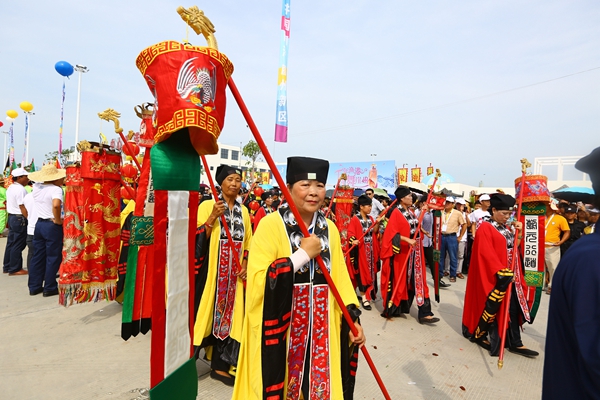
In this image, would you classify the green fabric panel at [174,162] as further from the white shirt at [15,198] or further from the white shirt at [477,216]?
the white shirt at [477,216]

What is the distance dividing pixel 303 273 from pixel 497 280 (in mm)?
3097

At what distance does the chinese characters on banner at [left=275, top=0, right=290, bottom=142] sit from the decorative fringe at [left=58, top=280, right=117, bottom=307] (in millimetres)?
9823

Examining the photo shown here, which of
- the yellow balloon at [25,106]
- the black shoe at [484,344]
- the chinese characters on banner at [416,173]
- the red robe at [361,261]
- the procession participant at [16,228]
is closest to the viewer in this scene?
the black shoe at [484,344]

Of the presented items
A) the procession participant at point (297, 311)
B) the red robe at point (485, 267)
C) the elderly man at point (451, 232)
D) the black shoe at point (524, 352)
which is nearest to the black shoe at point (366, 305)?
the red robe at point (485, 267)

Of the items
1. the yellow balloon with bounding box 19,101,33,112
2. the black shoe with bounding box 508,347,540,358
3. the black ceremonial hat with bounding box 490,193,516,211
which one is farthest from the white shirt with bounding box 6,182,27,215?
the yellow balloon with bounding box 19,101,33,112

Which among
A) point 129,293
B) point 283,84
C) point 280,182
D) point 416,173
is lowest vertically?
point 129,293

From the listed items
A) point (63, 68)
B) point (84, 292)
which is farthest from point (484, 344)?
point (63, 68)

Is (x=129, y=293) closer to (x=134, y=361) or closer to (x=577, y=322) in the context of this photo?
(x=134, y=361)

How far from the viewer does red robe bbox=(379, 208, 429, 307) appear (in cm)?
521

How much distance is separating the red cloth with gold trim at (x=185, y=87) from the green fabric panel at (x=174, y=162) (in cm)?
5

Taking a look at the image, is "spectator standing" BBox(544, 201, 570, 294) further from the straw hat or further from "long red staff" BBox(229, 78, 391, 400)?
the straw hat

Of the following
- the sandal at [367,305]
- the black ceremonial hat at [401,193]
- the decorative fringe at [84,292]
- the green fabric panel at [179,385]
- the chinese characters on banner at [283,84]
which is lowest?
the sandal at [367,305]

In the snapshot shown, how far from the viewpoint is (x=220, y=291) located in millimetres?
3277

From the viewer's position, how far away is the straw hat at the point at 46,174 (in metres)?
5.17
